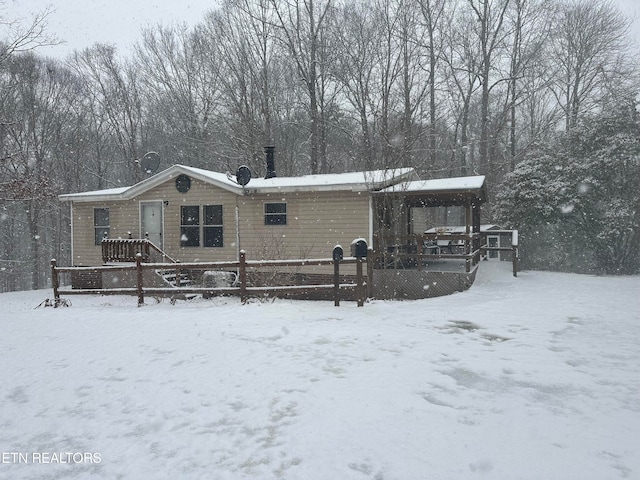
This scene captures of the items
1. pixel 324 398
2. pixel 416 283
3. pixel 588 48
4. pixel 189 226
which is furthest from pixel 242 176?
pixel 588 48

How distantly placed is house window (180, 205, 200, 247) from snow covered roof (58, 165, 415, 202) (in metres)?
1.24

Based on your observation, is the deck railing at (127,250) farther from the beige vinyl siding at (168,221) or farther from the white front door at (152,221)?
the white front door at (152,221)

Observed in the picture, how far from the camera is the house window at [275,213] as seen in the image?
13.4 metres

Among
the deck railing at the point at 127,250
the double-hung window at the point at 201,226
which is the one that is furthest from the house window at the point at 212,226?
the deck railing at the point at 127,250

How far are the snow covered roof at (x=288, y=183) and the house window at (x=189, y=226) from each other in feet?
4.07

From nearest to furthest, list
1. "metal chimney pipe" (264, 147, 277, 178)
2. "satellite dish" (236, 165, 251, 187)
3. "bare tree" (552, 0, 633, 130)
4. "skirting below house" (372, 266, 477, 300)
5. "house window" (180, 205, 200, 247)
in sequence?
1. "skirting below house" (372, 266, 477, 300)
2. "satellite dish" (236, 165, 251, 187)
3. "house window" (180, 205, 200, 247)
4. "metal chimney pipe" (264, 147, 277, 178)
5. "bare tree" (552, 0, 633, 130)

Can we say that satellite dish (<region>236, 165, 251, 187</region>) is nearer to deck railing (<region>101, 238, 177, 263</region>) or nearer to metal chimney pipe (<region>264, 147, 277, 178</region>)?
metal chimney pipe (<region>264, 147, 277, 178</region>)

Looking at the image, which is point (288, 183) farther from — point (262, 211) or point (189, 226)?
point (189, 226)

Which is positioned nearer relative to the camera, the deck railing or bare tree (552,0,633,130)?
the deck railing

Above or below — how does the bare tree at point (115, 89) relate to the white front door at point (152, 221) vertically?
above

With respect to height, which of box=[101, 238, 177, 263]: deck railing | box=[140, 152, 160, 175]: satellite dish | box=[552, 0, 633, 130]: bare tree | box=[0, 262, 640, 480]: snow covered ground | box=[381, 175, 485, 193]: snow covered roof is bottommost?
box=[0, 262, 640, 480]: snow covered ground

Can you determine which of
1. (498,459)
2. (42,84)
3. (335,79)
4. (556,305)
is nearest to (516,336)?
(556,305)

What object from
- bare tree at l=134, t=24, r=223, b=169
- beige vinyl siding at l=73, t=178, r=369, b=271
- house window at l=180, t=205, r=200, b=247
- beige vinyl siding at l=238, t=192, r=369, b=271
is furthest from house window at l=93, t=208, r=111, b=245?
bare tree at l=134, t=24, r=223, b=169

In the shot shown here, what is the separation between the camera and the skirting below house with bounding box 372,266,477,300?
1099 cm
